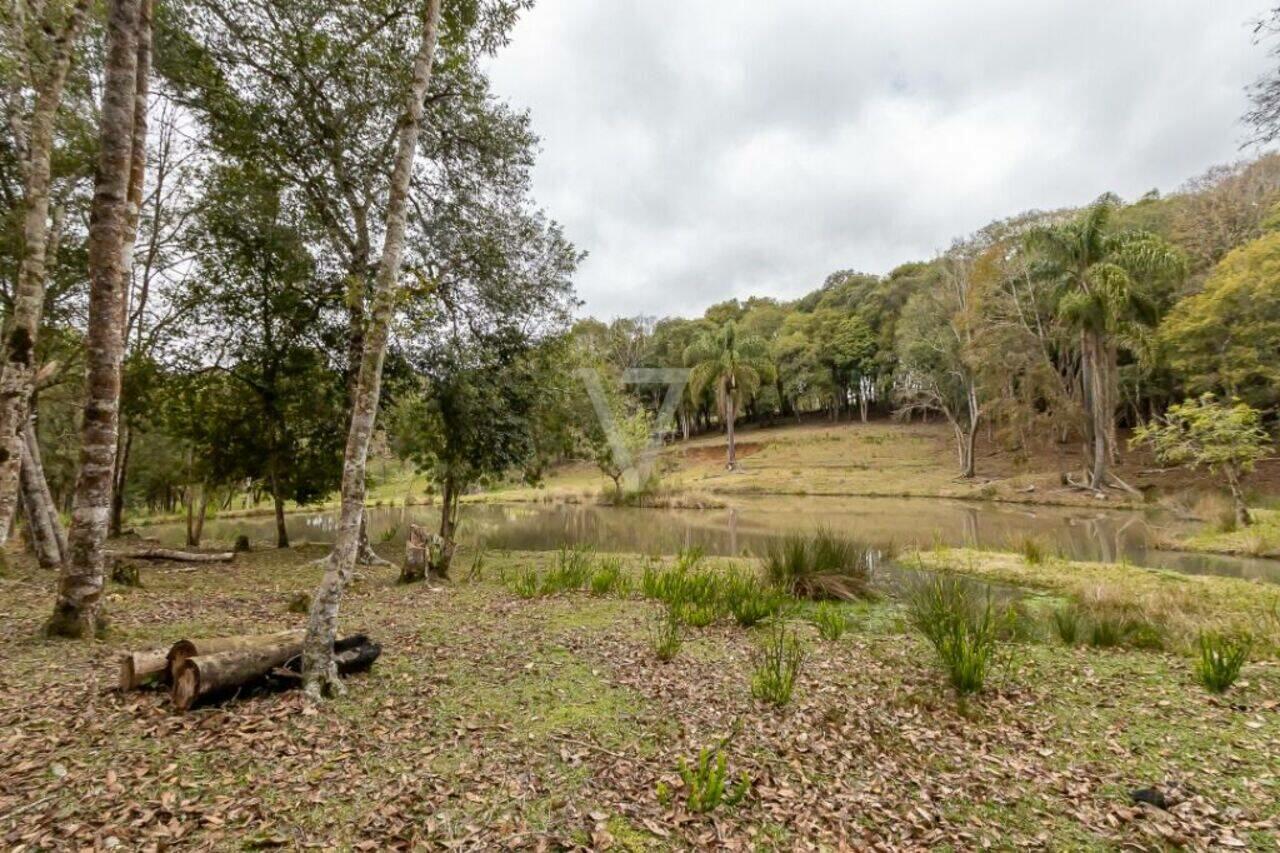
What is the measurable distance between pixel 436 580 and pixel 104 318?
19.1ft

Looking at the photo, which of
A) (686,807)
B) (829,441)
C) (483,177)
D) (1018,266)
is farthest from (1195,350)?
(686,807)

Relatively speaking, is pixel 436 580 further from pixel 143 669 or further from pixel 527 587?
pixel 143 669

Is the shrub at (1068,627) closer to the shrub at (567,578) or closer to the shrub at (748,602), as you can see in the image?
the shrub at (748,602)

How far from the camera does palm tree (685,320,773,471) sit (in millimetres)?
39812

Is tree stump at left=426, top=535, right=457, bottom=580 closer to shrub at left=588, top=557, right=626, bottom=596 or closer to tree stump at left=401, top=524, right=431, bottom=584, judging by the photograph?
tree stump at left=401, top=524, right=431, bottom=584

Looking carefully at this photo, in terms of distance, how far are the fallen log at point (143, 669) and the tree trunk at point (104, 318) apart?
1544 millimetres

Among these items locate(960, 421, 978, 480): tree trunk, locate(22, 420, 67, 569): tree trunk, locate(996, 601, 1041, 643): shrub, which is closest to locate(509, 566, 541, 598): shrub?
locate(996, 601, 1041, 643): shrub

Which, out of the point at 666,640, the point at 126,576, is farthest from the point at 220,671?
the point at 126,576

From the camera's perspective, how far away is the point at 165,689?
12.6ft

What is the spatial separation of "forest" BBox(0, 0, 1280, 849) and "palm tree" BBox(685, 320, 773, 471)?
20661 mm

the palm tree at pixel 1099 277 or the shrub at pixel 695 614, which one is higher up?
the palm tree at pixel 1099 277

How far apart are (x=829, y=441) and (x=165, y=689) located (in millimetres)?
42652

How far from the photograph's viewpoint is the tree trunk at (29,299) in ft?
15.7

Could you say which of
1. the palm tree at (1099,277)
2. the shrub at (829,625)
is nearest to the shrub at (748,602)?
the shrub at (829,625)
